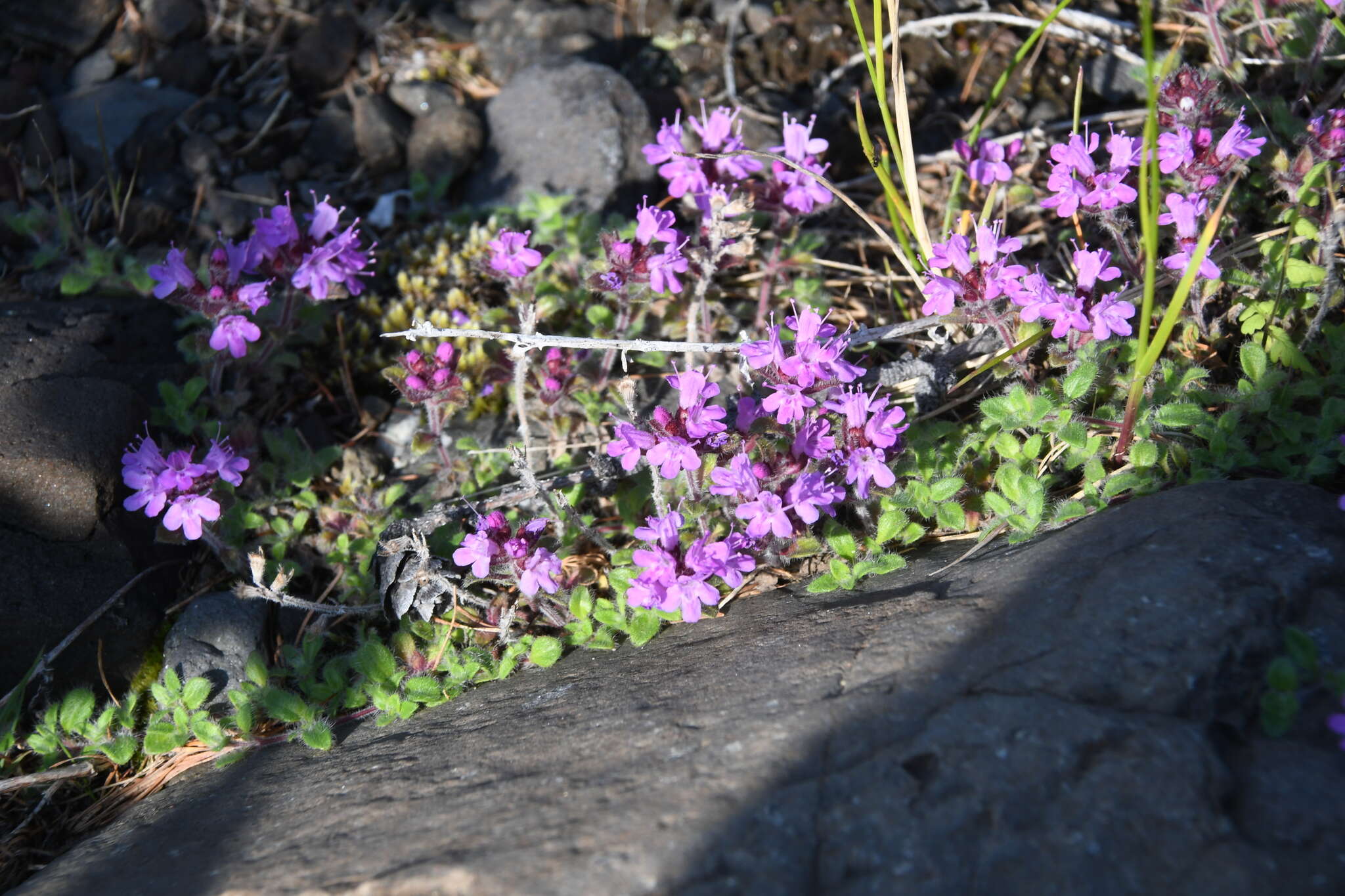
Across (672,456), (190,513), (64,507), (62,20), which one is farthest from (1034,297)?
(62,20)

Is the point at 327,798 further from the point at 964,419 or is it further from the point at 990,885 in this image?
the point at 964,419

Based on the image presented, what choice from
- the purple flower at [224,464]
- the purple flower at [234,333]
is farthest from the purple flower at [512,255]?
the purple flower at [224,464]

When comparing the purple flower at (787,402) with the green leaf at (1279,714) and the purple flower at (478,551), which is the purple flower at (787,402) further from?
the green leaf at (1279,714)

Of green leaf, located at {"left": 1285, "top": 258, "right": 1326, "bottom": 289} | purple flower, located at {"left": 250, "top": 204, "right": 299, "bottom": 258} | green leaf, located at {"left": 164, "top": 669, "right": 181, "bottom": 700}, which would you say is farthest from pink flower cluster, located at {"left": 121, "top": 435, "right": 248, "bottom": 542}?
green leaf, located at {"left": 1285, "top": 258, "right": 1326, "bottom": 289}

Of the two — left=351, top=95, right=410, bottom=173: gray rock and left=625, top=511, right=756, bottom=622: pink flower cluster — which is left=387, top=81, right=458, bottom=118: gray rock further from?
left=625, top=511, right=756, bottom=622: pink flower cluster

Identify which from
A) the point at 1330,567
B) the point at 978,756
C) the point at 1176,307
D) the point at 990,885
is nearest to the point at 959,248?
the point at 1176,307

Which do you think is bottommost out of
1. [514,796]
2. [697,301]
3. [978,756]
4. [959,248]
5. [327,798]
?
[327,798]
